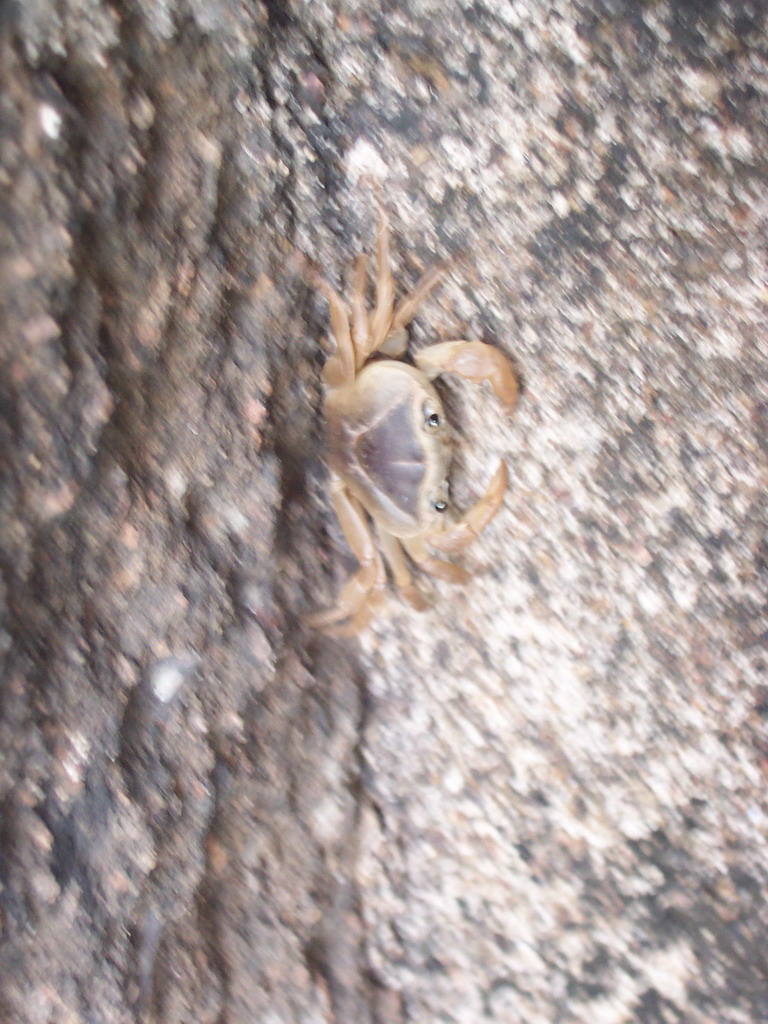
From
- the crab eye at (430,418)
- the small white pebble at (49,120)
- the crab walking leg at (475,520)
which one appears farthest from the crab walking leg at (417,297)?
the small white pebble at (49,120)

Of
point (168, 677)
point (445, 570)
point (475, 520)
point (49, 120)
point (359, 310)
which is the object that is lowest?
point (168, 677)

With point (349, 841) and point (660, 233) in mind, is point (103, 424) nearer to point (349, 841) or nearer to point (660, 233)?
point (660, 233)

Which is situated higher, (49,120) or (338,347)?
(49,120)

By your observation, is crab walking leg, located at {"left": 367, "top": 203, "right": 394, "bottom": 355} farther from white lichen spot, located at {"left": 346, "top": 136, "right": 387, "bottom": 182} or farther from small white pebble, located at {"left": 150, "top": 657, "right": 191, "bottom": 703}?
small white pebble, located at {"left": 150, "top": 657, "right": 191, "bottom": 703}

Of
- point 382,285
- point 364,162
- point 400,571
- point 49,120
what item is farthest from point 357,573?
point 49,120

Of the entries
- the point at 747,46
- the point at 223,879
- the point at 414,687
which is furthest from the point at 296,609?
the point at 747,46

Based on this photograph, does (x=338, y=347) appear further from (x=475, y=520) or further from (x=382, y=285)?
(x=475, y=520)

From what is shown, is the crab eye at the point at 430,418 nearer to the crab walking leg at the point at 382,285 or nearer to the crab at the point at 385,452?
the crab at the point at 385,452
